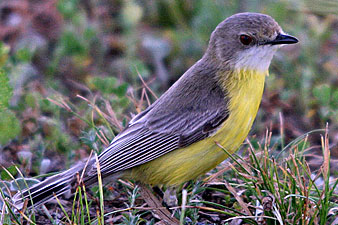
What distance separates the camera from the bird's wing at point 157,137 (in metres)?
5.20

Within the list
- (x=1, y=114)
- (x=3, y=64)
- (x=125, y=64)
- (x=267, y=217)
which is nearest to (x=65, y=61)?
(x=125, y=64)

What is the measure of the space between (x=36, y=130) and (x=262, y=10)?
388 cm

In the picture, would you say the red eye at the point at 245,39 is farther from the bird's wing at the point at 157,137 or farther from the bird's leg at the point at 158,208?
the bird's leg at the point at 158,208

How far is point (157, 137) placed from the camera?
17.7 feet

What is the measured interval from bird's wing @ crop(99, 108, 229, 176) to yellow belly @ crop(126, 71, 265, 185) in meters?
0.07

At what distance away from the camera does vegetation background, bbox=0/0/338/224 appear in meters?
6.12

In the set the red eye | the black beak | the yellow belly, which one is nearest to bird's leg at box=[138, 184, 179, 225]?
the yellow belly

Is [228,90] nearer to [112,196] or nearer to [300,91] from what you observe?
[112,196]

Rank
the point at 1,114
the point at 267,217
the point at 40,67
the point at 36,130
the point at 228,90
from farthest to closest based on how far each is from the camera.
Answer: the point at 40,67 < the point at 36,130 < the point at 1,114 < the point at 228,90 < the point at 267,217

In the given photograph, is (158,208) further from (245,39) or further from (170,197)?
(245,39)

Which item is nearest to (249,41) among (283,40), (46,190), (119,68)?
(283,40)

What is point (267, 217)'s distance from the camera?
171 inches

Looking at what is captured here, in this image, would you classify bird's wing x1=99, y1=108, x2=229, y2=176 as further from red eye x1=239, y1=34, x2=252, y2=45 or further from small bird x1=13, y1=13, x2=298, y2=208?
red eye x1=239, y1=34, x2=252, y2=45

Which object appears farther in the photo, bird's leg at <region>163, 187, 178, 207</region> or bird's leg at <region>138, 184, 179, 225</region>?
bird's leg at <region>163, 187, 178, 207</region>
